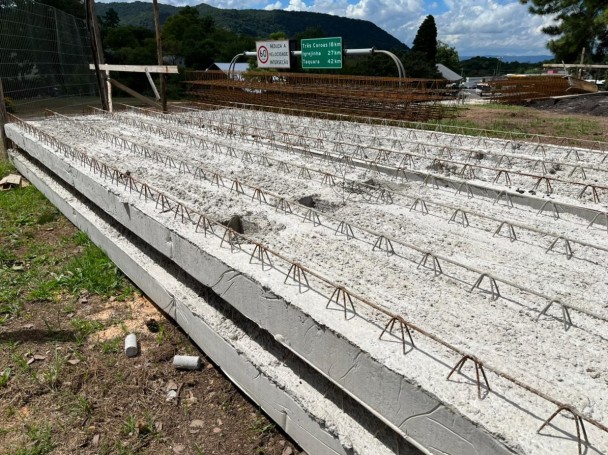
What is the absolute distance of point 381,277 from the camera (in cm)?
280

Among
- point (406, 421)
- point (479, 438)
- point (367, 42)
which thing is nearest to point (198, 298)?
point (406, 421)

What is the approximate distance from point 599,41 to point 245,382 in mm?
24032

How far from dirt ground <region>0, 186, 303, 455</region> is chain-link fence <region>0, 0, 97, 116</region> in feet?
23.7

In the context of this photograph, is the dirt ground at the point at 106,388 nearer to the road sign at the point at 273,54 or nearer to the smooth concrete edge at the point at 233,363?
the smooth concrete edge at the point at 233,363

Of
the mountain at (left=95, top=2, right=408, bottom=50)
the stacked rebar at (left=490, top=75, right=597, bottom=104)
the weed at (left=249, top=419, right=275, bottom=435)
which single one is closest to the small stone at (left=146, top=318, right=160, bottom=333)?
the weed at (left=249, top=419, right=275, bottom=435)

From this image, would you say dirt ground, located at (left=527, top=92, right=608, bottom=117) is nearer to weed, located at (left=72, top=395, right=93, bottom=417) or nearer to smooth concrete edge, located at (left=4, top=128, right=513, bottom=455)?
smooth concrete edge, located at (left=4, top=128, right=513, bottom=455)

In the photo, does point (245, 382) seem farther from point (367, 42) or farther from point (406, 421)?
point (367, 42)

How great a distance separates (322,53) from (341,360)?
10689mm

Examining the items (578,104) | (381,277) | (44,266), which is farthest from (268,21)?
(381,277)

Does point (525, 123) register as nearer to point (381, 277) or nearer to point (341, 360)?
point (381, 277)

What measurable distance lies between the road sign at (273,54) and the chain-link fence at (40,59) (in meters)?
4.91

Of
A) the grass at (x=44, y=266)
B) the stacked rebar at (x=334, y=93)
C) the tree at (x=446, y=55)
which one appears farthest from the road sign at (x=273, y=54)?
the tree at (x=446, y=55)

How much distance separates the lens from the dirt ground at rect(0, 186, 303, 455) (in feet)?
8.49

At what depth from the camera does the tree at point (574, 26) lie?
18531 mm
